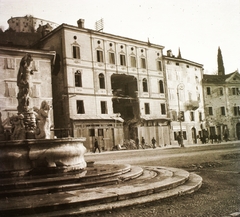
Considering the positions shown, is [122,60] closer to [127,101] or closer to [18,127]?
[127,101]

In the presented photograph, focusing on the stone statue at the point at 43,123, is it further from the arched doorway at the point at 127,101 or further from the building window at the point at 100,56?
the arched doorway at the point at 127,101

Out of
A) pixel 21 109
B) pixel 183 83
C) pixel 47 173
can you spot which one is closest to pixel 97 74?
pixel 183 83

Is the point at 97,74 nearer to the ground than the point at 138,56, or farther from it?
nearer to the ground

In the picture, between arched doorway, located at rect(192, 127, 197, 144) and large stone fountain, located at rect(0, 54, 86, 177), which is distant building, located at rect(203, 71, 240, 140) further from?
large stone fountain, located at rect(0, 54, 86, 177)

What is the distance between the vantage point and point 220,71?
179 feet

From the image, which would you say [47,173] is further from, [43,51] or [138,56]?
[138,56]

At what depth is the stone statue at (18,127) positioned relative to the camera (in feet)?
32.0

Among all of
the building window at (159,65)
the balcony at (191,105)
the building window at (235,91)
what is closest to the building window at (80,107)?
the building window at (159,65)

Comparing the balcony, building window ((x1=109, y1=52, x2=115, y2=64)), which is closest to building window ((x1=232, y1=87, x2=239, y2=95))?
the balcony

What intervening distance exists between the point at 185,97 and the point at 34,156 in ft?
124

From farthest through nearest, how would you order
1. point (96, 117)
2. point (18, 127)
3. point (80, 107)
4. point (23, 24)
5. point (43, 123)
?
point (23, 24)
point (96, 117)
point (80, 107)
point (18, 127)
point (43, 123)

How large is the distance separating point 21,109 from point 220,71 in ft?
165

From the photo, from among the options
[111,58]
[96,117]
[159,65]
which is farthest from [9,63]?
[159,65]

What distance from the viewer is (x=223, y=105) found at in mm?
47594
